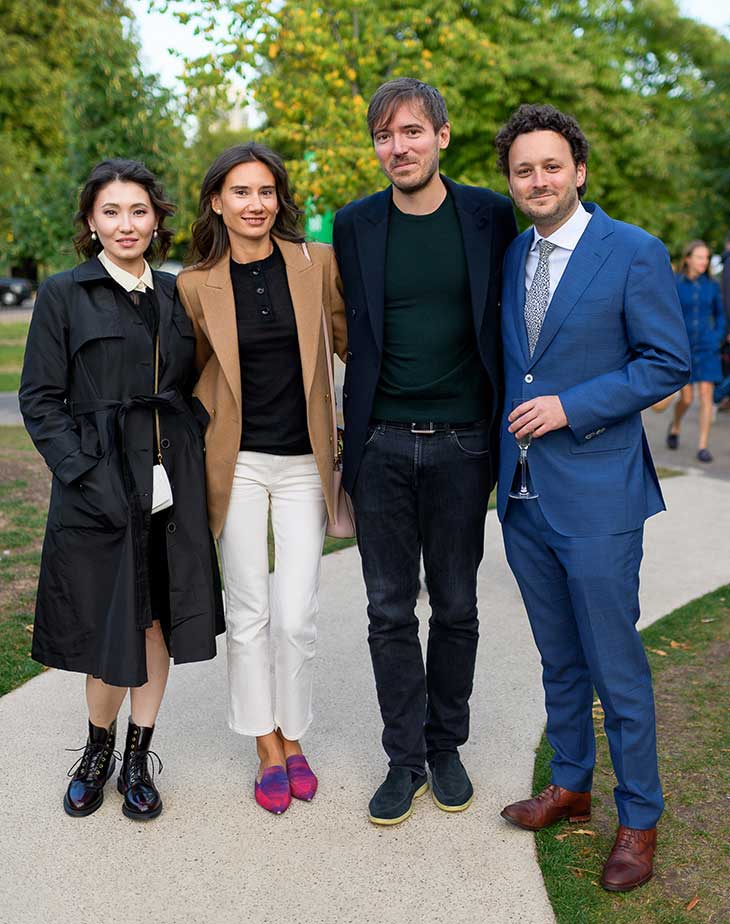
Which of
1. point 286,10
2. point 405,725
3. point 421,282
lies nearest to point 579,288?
point 421,282

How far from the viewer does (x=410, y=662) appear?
344cm

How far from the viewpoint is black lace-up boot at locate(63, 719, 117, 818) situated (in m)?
3.40

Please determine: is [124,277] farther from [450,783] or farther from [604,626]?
[450,783]

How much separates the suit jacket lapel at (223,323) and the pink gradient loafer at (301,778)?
4.18ft

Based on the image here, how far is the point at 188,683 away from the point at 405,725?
142cm

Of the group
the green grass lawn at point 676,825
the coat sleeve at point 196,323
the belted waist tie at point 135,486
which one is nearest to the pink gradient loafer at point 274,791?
the belted waist tie at point 135,486

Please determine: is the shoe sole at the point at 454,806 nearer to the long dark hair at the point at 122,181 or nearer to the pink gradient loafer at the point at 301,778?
the pink gradient loafer at the point at 301,778

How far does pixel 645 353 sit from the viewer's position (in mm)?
2838

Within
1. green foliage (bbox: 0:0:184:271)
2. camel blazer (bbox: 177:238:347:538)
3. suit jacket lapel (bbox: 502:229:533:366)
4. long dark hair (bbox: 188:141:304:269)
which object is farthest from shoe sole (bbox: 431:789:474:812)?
green foliage (bbox: 0:0:184:271)

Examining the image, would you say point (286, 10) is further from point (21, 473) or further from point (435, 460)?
point (435, 460)

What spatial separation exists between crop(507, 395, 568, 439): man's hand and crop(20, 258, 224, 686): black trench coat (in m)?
1.12

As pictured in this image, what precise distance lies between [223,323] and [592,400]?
1248 mm

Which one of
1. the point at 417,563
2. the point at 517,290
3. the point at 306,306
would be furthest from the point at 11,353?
the point at 517,290

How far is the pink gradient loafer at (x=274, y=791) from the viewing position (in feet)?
11.2
